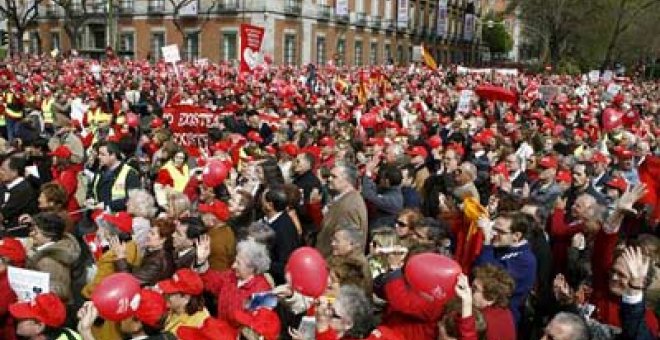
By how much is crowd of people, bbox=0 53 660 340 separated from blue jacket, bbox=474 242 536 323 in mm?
13

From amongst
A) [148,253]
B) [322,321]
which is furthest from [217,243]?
[322,321]

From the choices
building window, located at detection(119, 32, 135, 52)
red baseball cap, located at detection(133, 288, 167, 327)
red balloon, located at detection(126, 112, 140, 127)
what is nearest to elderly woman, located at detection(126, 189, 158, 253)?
red baseball cap, located at detection(133, 288, 167, 327)

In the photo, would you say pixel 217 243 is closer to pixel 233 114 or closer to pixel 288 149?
pixel 288 149

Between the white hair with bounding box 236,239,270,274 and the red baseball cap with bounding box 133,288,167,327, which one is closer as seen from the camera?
the red baseball cap with bounding box 133,288,167,327

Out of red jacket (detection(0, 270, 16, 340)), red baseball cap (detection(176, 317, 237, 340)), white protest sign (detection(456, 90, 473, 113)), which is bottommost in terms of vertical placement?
red jacket (detection(0, 270, 16, 340))

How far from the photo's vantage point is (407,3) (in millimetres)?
65875

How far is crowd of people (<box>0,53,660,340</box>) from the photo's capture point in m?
4.18

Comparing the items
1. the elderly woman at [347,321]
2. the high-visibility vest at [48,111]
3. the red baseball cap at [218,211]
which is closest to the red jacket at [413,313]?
the elderly woman at [347,321]

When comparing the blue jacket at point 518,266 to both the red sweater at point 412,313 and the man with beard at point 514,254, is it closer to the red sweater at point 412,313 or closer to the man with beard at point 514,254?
the man with beard at point 514,254

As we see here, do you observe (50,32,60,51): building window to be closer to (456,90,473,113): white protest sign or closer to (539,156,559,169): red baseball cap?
(456,90,473,113): white protest sign

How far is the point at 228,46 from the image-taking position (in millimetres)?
50656

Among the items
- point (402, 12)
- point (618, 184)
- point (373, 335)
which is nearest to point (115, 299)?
point (373, 335)

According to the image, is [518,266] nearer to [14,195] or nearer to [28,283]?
[28,283]

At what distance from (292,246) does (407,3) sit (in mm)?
61802
